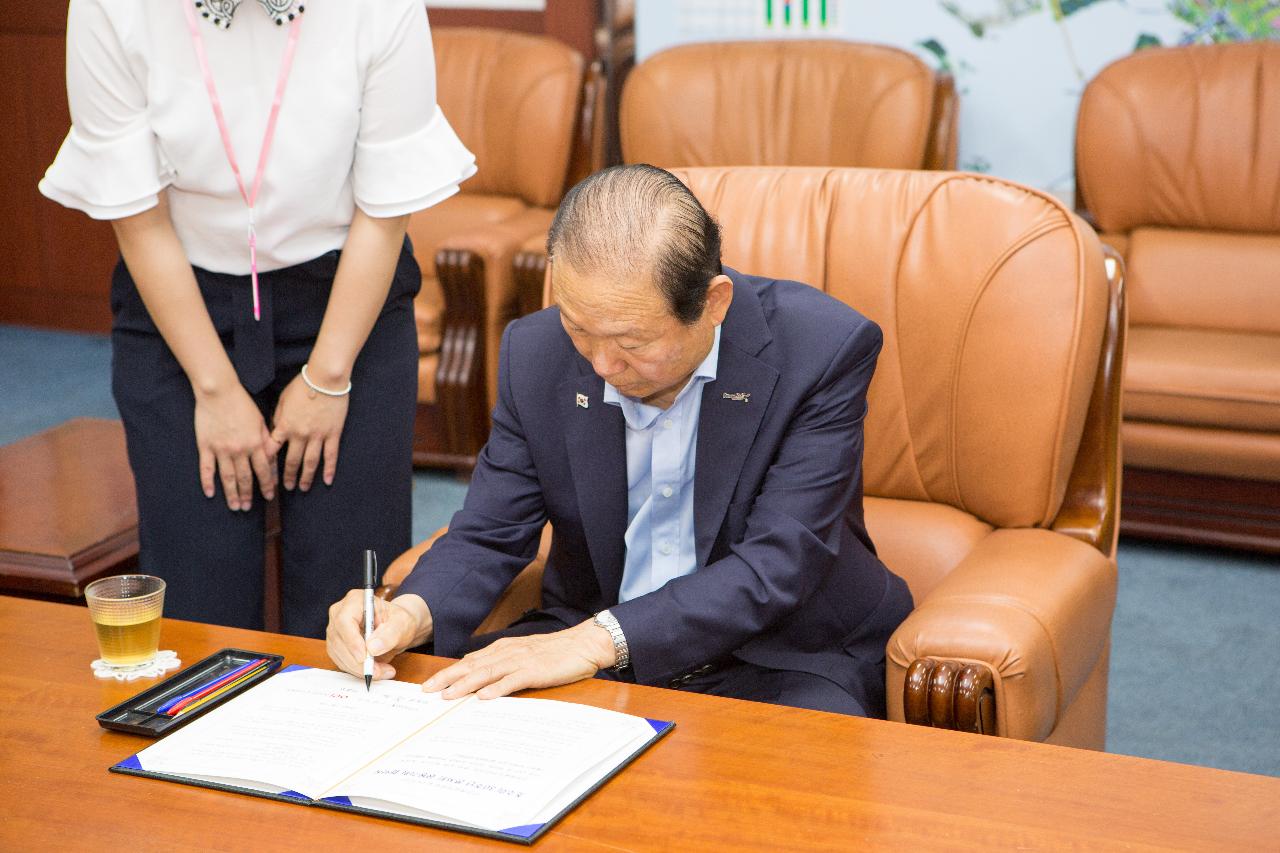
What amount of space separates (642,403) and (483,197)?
3.01 metres

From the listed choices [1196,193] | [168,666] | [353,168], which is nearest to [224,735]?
[168,666]

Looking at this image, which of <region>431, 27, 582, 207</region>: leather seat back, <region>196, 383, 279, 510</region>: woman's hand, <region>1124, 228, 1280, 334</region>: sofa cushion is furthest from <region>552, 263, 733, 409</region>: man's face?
<region>431, 27, 582, 207</region>: leather seat back

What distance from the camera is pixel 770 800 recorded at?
1317 millimetres

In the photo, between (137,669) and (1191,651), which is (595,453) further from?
(1191,651)

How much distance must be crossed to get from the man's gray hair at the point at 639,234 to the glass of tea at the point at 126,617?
2.00ft

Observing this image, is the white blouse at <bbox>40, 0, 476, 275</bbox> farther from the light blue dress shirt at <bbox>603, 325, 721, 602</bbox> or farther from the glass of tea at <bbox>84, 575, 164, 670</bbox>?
the glass of tea at <bbox>84, 575, 164, 670</bbox>

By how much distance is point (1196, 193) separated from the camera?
13.7 feet

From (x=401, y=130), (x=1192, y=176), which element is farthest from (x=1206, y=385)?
(x=401, y=130)

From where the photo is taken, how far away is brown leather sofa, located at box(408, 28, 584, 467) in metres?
4.15

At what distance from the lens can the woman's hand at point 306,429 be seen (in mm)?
2107

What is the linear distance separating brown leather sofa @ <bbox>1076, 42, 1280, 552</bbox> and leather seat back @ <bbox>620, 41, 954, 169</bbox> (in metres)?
0.54

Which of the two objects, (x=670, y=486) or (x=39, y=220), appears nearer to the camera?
(x=670, y=486)

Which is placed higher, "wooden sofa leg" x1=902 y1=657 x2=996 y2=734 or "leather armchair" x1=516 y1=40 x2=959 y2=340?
"leather armchair" x1=516 y1=40 x2=959 y2=340

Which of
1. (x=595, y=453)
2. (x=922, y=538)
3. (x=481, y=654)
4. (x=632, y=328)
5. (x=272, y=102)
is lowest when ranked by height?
(x=922, y=538)
